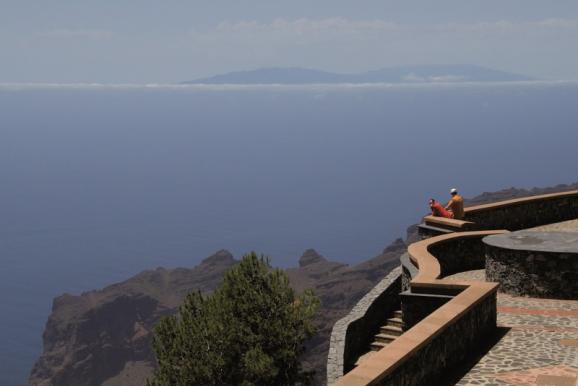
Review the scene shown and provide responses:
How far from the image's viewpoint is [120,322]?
137 m

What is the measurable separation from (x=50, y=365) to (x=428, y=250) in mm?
122577

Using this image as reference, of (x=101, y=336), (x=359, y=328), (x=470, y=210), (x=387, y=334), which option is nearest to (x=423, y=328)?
(x=359, y=328)

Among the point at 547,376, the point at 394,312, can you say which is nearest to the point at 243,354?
the point at 394,312

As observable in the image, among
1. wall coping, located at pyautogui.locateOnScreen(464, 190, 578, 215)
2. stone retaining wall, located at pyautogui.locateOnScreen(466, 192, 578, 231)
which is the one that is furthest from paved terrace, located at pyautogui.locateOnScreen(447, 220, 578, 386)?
stone retaining wall, located at pyautogui.locateOnScreen(466, 192, 578, 231)

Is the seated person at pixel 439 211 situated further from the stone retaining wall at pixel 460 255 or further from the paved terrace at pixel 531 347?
the paved terrace at pixel 531 347

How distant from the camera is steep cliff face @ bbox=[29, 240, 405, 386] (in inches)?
4806

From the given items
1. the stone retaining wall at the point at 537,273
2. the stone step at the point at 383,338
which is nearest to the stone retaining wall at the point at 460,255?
the stone step at the point at 383,338

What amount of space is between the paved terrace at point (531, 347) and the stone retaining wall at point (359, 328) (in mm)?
3654

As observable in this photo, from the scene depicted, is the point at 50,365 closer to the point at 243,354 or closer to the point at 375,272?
the point at 375,272

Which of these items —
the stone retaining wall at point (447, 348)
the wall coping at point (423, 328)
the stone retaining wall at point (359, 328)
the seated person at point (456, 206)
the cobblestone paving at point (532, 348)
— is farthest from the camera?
the seated person at point (456, 206)

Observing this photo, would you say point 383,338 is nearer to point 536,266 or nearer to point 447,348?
point 536,266

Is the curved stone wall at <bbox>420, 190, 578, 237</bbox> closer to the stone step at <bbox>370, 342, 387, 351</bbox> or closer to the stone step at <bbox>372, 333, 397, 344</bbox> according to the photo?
the stone step at <bbox>372, 333, 397, 344</bbox>

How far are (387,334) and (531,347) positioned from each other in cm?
752

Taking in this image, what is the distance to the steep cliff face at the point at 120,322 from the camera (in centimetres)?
12206
